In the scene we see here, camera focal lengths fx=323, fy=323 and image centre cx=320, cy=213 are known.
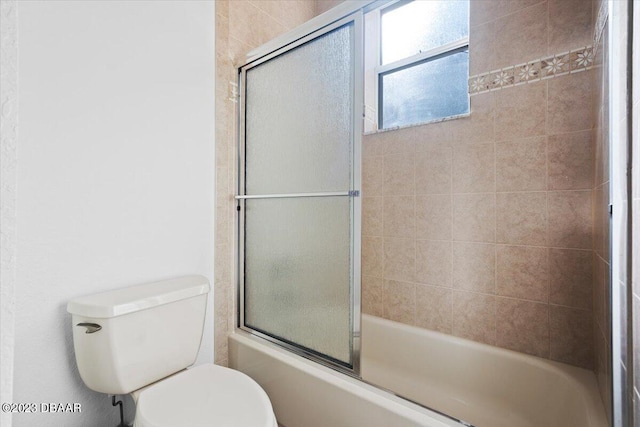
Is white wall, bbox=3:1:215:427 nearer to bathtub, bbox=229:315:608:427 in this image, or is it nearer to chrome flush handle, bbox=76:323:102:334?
chrome flush handle, bbox=76:323:102:334

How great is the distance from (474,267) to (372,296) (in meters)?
0.68

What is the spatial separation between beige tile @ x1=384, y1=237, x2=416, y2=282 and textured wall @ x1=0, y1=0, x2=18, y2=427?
182 centimetres

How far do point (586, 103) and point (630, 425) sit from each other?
1.27 metres

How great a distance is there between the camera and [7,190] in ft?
1.07

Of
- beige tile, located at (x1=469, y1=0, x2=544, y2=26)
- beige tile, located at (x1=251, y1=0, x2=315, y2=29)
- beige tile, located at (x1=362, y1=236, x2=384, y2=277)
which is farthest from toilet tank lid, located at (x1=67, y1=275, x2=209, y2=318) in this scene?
beige tile, located at (x1=469, y1=0, x2=544, y2=26)

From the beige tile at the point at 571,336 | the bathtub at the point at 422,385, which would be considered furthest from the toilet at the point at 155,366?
the beige tile at the point at 571,336

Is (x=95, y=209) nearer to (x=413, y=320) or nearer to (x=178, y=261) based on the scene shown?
(x=178, y=261)

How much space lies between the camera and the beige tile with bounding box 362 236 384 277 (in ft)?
6.82

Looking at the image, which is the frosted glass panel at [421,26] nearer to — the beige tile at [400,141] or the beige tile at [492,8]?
the beige tile at [492,8]


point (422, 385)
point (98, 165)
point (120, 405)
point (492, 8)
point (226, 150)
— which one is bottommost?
point (422, 385)

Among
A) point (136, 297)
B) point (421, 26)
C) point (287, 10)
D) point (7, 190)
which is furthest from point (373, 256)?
point (7, 190)

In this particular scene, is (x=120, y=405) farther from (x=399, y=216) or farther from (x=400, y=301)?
(x=399, y=216)

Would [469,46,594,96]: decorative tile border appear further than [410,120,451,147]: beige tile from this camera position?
No

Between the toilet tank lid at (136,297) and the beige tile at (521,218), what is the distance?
1442mm
